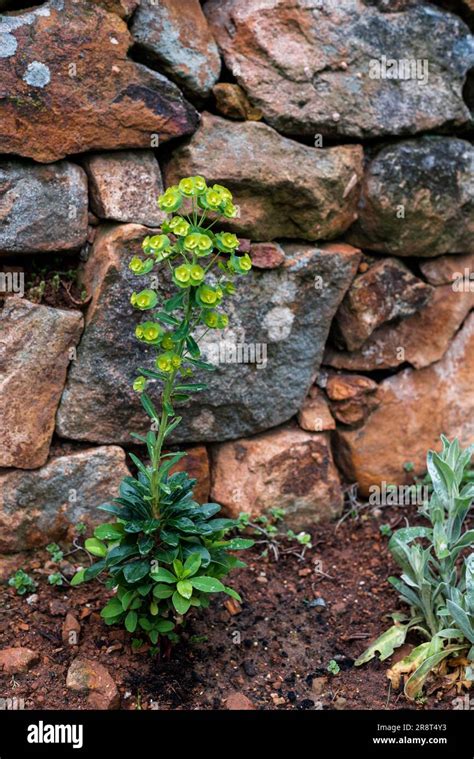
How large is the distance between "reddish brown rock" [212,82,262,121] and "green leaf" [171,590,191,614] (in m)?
1.97

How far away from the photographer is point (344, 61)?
11.6 ft

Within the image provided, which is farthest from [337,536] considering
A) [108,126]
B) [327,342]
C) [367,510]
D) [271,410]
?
[108,126]

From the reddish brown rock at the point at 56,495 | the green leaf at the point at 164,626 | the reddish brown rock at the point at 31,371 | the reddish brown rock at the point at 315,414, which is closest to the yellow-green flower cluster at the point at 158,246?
the reddish brown rock at the point at 31,371

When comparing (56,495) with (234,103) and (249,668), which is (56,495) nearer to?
(249,668)

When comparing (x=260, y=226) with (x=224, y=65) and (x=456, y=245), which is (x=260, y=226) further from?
(x=456, y=245)

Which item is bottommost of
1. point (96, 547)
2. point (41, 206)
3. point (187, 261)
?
point (96, 547)

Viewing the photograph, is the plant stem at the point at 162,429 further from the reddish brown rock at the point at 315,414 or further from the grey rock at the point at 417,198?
the grey rock at the point at 417,198

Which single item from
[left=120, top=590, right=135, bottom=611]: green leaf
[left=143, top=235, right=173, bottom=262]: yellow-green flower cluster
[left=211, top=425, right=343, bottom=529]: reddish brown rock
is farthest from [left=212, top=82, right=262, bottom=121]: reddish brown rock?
[left=120, top=590, right=135, bottom=611]: green leaf

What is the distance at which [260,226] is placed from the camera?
3.52m

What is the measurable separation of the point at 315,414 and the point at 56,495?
1285 millimetres

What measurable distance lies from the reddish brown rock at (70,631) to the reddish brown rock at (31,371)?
631 millimetres

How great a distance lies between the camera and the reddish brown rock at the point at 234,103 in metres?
3.39

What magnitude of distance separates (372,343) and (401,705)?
5.60 ft

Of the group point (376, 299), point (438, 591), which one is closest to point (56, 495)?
point (438, 591)
